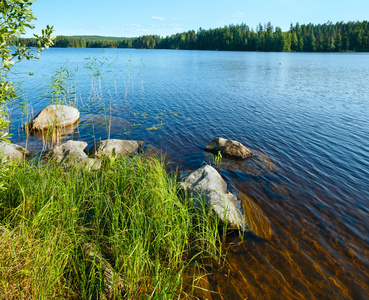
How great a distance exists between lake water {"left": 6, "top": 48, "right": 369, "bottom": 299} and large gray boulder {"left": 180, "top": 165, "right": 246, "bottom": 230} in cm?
52

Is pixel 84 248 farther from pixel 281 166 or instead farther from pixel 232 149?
pixel 281 166

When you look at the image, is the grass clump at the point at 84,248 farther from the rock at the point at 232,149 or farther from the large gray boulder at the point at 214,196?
the rock at the point at 232,149

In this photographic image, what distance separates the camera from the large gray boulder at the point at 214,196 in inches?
246

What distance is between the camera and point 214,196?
6.86 metres

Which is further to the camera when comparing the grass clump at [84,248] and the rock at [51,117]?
the rock at [51,117]

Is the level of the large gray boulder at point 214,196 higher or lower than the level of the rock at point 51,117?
lower

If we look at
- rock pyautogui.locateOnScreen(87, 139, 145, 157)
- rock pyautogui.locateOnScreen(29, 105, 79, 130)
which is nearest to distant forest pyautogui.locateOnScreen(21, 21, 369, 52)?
rock pyautogui.locateOnScreen(29, 105, 79, 130)

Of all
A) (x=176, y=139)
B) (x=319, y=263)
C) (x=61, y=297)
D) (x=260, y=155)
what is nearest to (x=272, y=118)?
(x=260, y=155)

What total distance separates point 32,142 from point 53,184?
29.9 ft

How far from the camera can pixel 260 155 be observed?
37.9 feet

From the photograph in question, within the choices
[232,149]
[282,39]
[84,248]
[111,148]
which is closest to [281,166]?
[232,149]

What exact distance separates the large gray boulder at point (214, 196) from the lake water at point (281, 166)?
20.6 inches

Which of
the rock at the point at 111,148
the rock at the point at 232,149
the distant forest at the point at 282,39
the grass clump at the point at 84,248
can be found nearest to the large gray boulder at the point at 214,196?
the grass clump at the point at 84,248

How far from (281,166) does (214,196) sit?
519 cm
